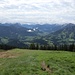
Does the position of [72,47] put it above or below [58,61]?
below

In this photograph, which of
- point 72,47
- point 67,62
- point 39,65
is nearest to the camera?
point 39,65

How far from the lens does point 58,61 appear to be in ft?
139

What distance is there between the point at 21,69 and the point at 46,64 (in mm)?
5719

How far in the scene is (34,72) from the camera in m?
33.2

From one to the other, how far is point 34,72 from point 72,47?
9966 cm

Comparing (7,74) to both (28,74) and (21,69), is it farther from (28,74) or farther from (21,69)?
(28,74)

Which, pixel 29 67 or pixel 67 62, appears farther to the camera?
pixel 67 62

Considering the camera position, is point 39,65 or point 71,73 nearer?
point 71,73

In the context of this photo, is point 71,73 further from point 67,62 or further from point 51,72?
point 67,62

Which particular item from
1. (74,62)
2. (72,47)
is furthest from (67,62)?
(72,47)

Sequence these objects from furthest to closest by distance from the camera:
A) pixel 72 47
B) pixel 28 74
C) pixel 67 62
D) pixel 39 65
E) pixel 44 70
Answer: pixel 72 47
pixel 67 62
pixel 39 65
pixel 44 70
pixel 28 74

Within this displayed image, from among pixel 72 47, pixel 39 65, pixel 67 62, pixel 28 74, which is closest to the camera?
pixel 28 74

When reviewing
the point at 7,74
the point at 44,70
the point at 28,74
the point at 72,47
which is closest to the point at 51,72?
the point at 44,70

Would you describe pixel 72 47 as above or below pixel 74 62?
below
